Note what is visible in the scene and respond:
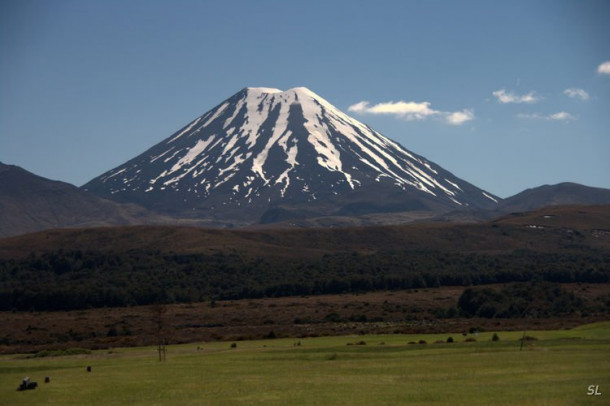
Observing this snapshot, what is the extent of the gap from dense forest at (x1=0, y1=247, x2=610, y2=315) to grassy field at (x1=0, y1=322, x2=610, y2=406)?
38.4 m

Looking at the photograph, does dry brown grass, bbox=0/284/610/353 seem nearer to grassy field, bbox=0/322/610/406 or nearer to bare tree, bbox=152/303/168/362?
bare tree, bbox=152/303/168/362

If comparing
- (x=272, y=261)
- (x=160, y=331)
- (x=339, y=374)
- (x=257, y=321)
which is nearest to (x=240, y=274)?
(x=272, y=261)

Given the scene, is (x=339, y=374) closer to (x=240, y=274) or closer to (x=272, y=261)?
(x=240, y=274)

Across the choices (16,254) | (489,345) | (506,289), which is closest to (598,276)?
(506,289)

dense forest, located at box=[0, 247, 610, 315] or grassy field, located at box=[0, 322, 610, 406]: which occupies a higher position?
dense forest, located at box=[0, 247, 610, 315]

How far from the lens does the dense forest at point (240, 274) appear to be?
10669cm

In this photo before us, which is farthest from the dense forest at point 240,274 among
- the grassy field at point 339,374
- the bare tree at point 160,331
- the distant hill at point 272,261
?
the grassy field at point 339,374

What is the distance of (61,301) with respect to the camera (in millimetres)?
102938

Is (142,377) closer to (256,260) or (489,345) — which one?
(489,345)

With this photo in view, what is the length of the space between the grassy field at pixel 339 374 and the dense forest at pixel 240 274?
126ft

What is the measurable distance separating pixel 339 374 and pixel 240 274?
94.4 meters

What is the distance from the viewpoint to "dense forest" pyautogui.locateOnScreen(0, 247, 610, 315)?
10669 centimetres

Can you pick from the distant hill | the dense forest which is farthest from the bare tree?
the distant hill

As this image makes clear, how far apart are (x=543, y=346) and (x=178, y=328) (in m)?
41.2
